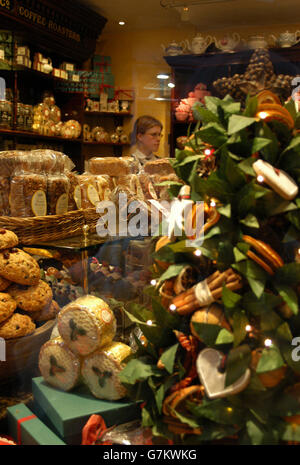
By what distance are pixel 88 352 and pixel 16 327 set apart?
11.9 inches

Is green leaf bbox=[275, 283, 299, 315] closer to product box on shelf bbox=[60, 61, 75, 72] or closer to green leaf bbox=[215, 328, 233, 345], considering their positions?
green leaf bbox=[215, 328, 233, 345]

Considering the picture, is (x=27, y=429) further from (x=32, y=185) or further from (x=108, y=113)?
(x=108, y=113)

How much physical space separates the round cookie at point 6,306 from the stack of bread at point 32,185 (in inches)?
13.0

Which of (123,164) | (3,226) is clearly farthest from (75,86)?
(3,226)

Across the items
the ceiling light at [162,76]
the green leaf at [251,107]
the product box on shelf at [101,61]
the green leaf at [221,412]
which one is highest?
the product box on shelf at [101,61]

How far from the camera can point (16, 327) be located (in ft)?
3.49

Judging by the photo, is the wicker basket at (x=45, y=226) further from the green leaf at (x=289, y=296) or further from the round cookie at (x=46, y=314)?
the green leaf at (x=289, y=296)

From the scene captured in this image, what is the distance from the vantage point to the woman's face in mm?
3004

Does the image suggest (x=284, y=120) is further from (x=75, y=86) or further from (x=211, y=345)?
(x=75, y=86)

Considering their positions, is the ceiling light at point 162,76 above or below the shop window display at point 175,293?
above

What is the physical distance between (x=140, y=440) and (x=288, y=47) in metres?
3.76

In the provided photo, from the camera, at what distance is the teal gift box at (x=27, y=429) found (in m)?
0.77

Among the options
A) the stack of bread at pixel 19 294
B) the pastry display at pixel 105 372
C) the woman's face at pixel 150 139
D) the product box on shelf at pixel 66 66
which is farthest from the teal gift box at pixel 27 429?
the product box on shelf at pixel 66 66

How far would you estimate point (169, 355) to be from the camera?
0.68 meters
